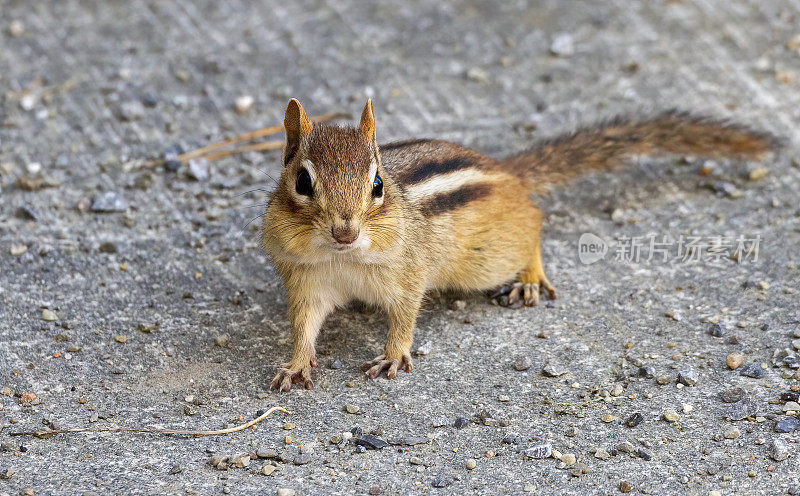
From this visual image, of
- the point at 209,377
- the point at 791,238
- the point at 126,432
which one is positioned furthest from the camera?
the point at 791,238

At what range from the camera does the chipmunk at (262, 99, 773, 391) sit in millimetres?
3580

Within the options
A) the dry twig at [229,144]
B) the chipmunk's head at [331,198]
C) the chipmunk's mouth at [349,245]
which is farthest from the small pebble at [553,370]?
the dry twig at [229,144]

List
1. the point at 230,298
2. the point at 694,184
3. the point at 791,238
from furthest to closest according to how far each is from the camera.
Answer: the point at 694,184 < the point at 791,238 < the point at 230,298

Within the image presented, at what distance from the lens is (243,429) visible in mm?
3572

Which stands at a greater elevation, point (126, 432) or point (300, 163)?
point (300, 163)

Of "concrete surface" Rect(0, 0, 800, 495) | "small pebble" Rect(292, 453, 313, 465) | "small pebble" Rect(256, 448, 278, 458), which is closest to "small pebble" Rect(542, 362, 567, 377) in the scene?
"concrete surface" Rect(0, 0, 800, 495)

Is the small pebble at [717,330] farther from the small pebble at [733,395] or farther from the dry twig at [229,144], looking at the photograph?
the dry twig at [229,144]

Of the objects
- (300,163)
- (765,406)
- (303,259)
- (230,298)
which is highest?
(300,163)

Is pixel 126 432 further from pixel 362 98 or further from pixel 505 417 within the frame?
pixel 362 98

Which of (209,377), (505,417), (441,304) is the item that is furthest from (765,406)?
(209,377)

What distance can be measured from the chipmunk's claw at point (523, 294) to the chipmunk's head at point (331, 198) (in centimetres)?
100

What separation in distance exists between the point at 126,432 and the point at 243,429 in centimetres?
45

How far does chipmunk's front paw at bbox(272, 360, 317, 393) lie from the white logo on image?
68.5 inches

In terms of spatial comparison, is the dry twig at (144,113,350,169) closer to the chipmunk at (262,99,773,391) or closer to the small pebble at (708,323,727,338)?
the chipmunk at (262,99,773,391)
